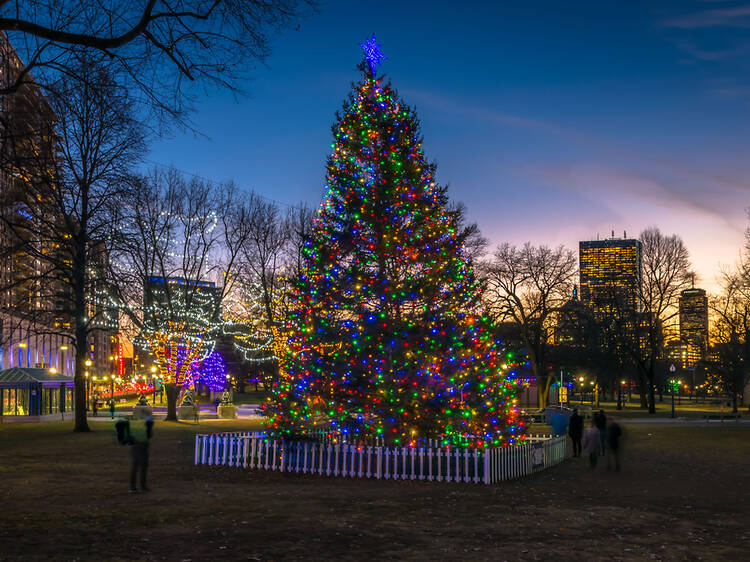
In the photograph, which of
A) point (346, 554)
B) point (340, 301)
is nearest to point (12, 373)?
point (340, 301)

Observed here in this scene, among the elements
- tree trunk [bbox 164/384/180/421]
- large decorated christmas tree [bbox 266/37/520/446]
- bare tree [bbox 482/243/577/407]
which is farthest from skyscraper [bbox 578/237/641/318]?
large decorated christmas tree [bbox 266/37/520/446]

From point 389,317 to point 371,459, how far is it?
11.6 feet

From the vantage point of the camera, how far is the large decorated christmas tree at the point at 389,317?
17.9 metres

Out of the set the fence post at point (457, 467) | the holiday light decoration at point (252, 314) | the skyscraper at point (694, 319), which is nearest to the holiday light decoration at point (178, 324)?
the holiday light decoration at point (252, 314)

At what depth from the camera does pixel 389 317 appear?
1834 cm

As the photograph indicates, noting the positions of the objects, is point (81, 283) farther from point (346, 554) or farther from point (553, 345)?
point (553, 345)

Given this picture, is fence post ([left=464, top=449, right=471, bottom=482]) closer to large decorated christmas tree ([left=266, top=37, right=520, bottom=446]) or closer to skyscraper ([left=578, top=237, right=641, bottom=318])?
large decorated christmas tree ([left=266, top=37, right=520, bottom=446])

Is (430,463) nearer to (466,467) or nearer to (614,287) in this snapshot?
(466,467)

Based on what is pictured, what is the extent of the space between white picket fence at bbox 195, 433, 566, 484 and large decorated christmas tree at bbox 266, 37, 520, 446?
0.64m

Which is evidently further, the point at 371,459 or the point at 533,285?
the point at 533,285

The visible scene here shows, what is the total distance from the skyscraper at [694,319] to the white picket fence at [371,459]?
41.0m

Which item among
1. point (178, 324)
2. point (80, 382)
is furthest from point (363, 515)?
point (178, 324)

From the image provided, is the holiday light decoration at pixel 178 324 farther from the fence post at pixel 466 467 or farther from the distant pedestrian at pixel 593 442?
the fence post at pixel 466 467

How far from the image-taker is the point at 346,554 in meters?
9.38
